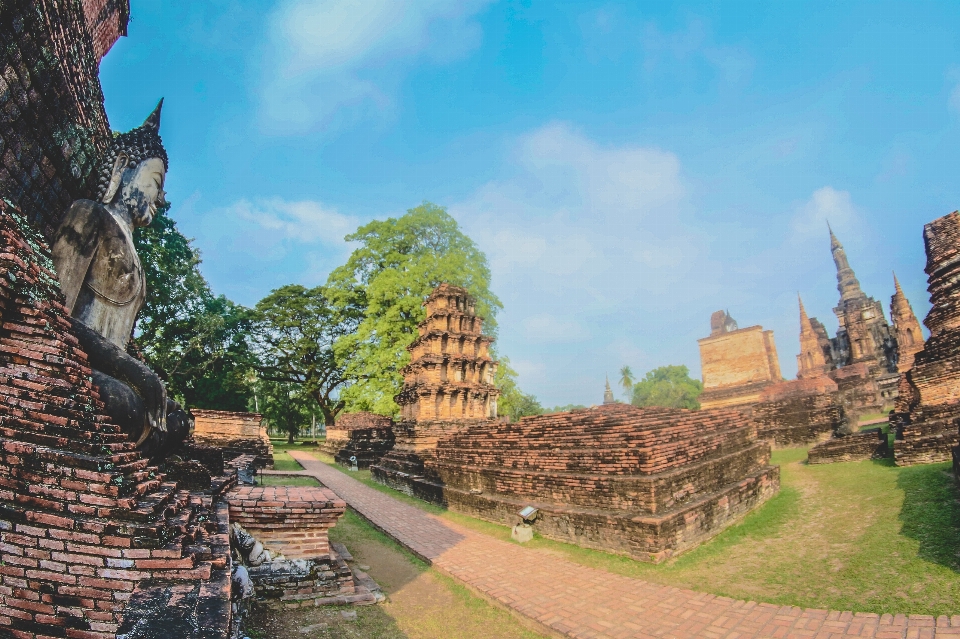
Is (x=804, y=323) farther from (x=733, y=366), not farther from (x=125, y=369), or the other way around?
(x=125, y=369)

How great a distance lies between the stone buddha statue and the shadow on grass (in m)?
7.36

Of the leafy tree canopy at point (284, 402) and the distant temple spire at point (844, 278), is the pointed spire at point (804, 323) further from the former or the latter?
the leafy tree canopy at point (284, 402)

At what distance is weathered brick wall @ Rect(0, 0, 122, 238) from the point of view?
3.61 meters

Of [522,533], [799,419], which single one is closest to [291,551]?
[522,533]

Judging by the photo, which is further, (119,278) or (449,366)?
(449,366)

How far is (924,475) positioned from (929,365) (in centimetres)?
270

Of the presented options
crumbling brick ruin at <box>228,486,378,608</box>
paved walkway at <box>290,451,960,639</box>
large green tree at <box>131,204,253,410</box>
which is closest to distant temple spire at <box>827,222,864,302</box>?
paved walkway at <box>290,451,960,639</box>

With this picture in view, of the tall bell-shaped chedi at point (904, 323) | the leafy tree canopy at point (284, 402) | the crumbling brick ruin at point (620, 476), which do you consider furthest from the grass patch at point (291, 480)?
the tall bell-shaped chedi at point (904, 323)

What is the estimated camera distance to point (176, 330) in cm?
2462

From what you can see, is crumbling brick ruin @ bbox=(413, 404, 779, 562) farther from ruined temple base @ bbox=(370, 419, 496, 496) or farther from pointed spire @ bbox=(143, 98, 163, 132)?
pointed spire @ bbox=(143, 98, 163, 132)

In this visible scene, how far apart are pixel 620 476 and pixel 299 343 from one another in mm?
28092

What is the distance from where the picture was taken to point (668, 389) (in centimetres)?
6669

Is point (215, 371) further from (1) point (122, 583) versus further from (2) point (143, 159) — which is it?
(1) point (122, 583)

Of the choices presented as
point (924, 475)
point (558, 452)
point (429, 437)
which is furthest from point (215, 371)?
point (924, 475)
